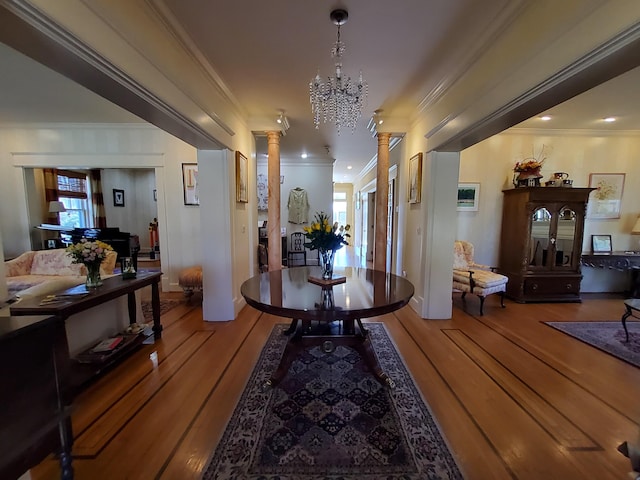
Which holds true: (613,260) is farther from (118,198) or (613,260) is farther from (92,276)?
(118,198)

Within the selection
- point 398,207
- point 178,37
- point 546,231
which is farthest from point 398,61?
point 546,231

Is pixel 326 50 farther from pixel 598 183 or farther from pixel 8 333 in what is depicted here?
pixel 598 183

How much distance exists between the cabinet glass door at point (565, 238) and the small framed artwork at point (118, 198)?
944 cm

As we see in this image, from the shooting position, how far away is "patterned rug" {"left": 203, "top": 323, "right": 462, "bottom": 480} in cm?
136

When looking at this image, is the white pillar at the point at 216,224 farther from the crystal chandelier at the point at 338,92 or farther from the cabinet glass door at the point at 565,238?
the cabinet glass door at the point at 565,238

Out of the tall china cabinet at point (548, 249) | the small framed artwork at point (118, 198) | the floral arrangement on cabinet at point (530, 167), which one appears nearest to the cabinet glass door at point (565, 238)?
the tall china cabinet at point (548, 249)

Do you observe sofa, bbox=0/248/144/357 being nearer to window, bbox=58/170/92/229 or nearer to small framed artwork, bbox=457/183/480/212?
window, bbox=58/170/92/229

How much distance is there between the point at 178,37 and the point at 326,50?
1.15 m

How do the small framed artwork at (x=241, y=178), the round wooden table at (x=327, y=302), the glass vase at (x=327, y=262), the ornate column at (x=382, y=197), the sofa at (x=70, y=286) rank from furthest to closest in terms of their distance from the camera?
the ornate column at (x=382, y=197)
the small framed artwork at (x=241, y=178)
the glass vase at (x=327, y=262)
the sofa at (x=70, y=286)
the round wooden table at (x=327, y=302)

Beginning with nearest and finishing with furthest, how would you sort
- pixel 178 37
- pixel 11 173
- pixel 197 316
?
pixel 178 37 < pixel 197 316 < pixel 11 173

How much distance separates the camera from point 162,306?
375 cm

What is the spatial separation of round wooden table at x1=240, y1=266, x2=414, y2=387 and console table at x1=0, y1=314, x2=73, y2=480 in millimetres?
963

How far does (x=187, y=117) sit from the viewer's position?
2168mm

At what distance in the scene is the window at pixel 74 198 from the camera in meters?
6.09
